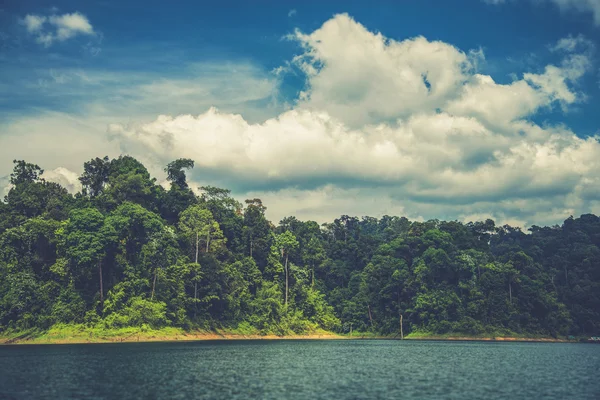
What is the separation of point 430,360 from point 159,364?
1267 inches

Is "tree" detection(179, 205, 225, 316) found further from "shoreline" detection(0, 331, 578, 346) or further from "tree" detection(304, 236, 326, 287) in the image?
"tree" detection(304, 236, 326, 287)

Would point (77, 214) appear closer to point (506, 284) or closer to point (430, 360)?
point (430, 360)

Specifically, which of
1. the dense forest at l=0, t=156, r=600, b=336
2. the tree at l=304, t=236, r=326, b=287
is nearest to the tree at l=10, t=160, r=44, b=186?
the dense forest at l=0, t=156, r=600, b=336

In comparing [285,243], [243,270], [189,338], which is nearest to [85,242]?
[189,338]

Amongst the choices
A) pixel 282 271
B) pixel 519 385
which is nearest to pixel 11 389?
pixel 519 385

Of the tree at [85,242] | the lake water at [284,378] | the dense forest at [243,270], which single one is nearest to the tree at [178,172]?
the dense forest at [243,270]

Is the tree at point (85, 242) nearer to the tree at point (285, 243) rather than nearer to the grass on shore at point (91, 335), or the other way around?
the grass on shore at point (91, 335)

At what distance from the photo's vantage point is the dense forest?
97.8 m

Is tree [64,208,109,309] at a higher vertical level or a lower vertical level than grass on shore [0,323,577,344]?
higher

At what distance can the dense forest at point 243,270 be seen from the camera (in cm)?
9775

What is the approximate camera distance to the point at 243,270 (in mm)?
134000

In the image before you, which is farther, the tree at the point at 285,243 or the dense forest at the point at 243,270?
the tree at the point at 285,243

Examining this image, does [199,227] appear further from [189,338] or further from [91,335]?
[91,335]

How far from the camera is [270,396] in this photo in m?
34.1
